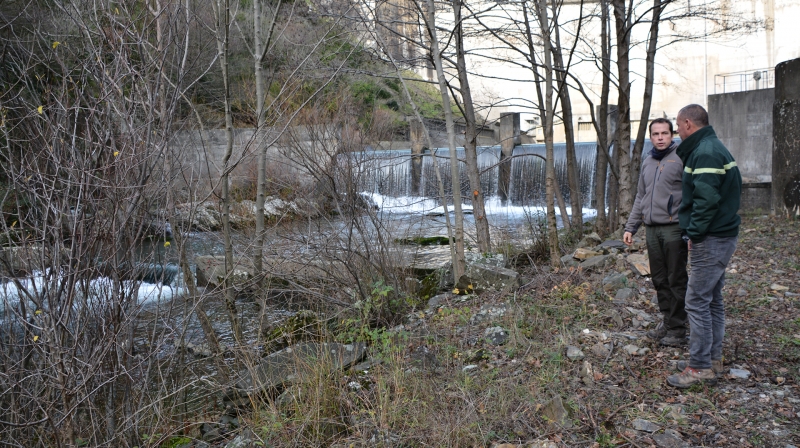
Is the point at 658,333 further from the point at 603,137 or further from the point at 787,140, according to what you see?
the point at 603,137

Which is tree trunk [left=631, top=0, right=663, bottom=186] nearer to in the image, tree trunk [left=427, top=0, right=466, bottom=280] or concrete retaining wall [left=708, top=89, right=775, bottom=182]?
concrete retaining wall [left=708, top=89, right=775, bottom=182]

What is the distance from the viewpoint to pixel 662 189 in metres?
4.38

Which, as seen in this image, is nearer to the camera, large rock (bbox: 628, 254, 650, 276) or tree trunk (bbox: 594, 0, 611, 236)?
large rock (bbox: 628, 254, 650, 276)

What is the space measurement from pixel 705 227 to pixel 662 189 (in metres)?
0.76

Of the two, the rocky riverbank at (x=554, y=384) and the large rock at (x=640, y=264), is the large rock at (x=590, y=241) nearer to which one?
the large rock at (x=640, y=264)

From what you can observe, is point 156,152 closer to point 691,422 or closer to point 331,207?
point 331,207

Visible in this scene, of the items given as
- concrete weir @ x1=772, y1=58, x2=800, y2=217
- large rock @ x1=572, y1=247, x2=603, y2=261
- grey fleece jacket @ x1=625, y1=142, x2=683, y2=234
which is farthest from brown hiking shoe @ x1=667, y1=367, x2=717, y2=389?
concrete weir @ x1=772, y1=58, x2=800, y2=217

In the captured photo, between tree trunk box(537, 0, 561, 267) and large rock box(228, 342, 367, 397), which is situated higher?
tree trunk box(537, 0, 561, 267)

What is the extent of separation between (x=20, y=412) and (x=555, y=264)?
5733 millimetres

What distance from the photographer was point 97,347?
407 centimetres

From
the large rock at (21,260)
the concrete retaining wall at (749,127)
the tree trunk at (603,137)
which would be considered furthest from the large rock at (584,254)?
the concrete retaining wall at (749,127)

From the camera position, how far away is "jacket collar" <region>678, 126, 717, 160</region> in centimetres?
374

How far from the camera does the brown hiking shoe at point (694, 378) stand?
3.79m

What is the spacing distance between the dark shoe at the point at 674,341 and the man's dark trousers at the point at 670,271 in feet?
0.06
